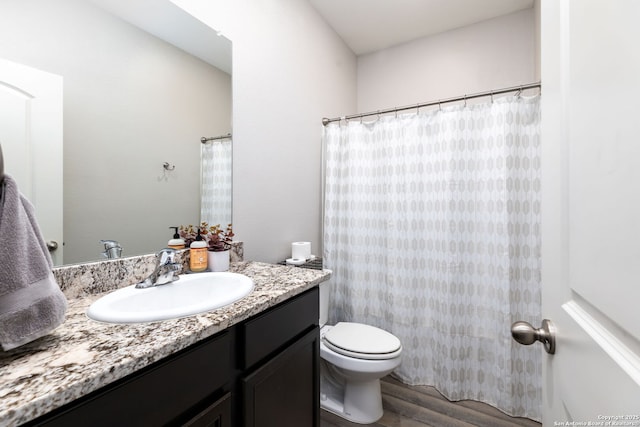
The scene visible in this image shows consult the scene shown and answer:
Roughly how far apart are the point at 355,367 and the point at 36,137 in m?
1.62

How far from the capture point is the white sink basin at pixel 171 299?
27.8 inches

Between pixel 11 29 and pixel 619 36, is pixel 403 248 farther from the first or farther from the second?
pixel 11 29

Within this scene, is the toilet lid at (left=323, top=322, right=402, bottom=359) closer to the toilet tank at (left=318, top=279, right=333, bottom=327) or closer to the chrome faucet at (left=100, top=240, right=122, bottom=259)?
the toilet tank at (left=318, top=279, right=333, bottom=327)

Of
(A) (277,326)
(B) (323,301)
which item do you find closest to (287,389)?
(A) (277,326)

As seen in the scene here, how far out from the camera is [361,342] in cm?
158

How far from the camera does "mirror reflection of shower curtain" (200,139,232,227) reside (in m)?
1.34

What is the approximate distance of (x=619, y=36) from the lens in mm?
341

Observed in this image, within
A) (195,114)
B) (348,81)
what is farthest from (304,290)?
(348,81)

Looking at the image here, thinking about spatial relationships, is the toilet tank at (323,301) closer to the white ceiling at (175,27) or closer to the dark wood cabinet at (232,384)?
the dark wood cabinet at (232,384)

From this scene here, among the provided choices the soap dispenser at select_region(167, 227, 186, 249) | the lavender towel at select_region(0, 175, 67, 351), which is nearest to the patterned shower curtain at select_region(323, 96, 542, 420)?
the soap dispenser at select_region(167, 227, 186, 249)

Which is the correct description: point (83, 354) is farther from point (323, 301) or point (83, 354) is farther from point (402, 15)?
point (402, 15)

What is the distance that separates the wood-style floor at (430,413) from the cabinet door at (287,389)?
660 millimetres

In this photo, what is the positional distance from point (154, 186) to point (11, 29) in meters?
0.59

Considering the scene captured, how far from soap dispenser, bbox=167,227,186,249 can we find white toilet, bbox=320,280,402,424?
2.98ft
